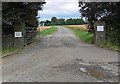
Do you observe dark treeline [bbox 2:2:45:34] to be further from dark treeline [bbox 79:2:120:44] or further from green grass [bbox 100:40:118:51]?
green grass [bbox 100:40:118:51]

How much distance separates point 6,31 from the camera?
77.0ft

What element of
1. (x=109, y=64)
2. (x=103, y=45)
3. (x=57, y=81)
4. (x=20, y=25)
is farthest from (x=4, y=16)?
(x=57, y=81)

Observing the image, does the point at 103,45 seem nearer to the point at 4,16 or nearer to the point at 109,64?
the point at 4,16

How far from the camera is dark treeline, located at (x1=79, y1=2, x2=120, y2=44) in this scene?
22998 mm

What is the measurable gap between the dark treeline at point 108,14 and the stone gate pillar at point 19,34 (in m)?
6.01

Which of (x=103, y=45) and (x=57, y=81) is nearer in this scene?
(x=57, y=81)

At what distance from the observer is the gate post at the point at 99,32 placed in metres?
24.0

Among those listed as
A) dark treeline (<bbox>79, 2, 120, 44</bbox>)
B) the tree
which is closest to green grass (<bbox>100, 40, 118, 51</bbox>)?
dark treeline (<bbox>79, 2, 120, 44</bbox>)

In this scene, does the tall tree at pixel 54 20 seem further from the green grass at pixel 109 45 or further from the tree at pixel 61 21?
the green grass at pixel 109 45

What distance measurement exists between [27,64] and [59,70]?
2.31 m

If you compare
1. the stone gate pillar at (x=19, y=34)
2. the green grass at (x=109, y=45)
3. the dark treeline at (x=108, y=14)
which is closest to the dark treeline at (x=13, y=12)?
the stone gate pillar at (x=19, y=34)

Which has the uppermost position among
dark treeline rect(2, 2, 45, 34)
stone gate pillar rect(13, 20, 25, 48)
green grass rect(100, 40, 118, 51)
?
dark treeline rect(2, 2, 45, 34)

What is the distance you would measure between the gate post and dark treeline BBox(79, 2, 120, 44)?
14.8 inches

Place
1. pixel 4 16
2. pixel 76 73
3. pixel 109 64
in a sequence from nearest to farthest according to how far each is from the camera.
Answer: pixel 76 73
pixel 109 64
pixel 4 16
